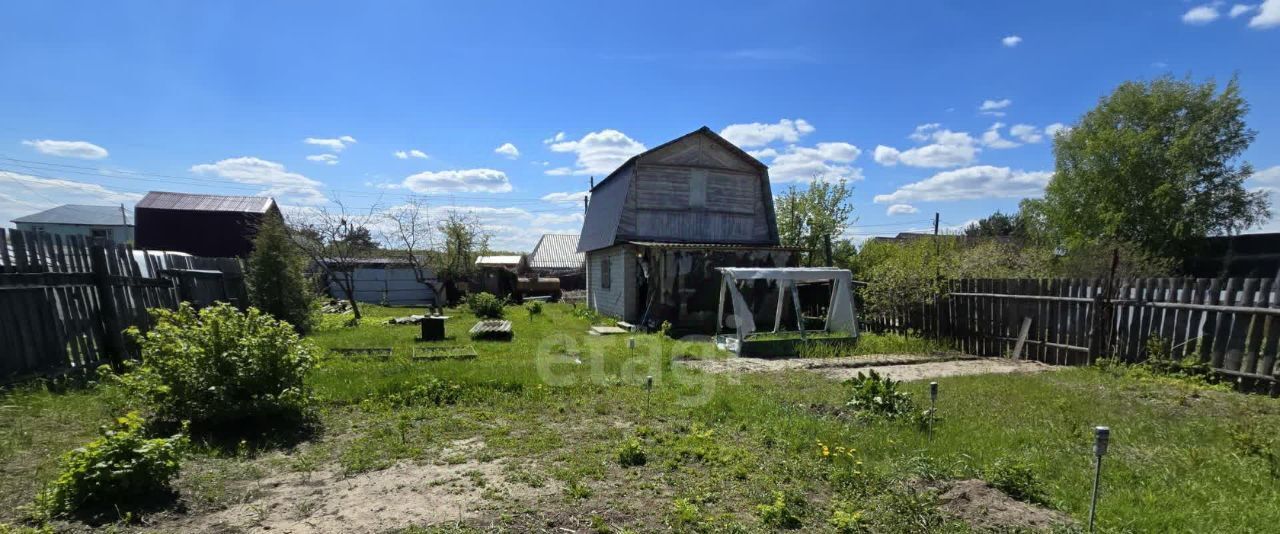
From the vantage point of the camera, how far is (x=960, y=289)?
11055 millimetres

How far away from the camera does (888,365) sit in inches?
363

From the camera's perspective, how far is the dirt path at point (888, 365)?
8.46m

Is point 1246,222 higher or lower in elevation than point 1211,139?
lower

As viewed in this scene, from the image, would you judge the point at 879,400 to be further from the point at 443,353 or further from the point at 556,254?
the point at 556,254

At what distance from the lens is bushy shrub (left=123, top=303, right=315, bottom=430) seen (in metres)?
4.76

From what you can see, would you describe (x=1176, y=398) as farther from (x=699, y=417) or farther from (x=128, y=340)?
(x=128, y=340)

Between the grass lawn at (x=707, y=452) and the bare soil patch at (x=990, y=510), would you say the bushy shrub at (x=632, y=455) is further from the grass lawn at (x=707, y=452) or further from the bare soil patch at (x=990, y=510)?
the bare soil patch at (x=990, y=510)

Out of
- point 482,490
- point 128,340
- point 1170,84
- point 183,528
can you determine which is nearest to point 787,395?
point 482,490

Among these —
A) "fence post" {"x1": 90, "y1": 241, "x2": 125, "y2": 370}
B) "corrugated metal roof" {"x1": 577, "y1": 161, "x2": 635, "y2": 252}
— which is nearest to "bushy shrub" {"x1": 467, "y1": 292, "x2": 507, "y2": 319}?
"corrugated metal roof" {"x1": 577, "y1": 161, "x2": 635, "y2": 252}

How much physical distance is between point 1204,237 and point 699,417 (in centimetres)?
2637

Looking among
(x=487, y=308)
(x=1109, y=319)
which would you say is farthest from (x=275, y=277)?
(x=1109, y=319)

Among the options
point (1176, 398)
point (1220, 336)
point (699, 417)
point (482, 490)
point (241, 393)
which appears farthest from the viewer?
point (1220, 336)

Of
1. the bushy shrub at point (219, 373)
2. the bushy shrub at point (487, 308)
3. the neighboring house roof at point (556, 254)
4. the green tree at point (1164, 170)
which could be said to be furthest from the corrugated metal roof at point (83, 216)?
the green tree at point (1164, 170)

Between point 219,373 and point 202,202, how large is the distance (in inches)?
1211
